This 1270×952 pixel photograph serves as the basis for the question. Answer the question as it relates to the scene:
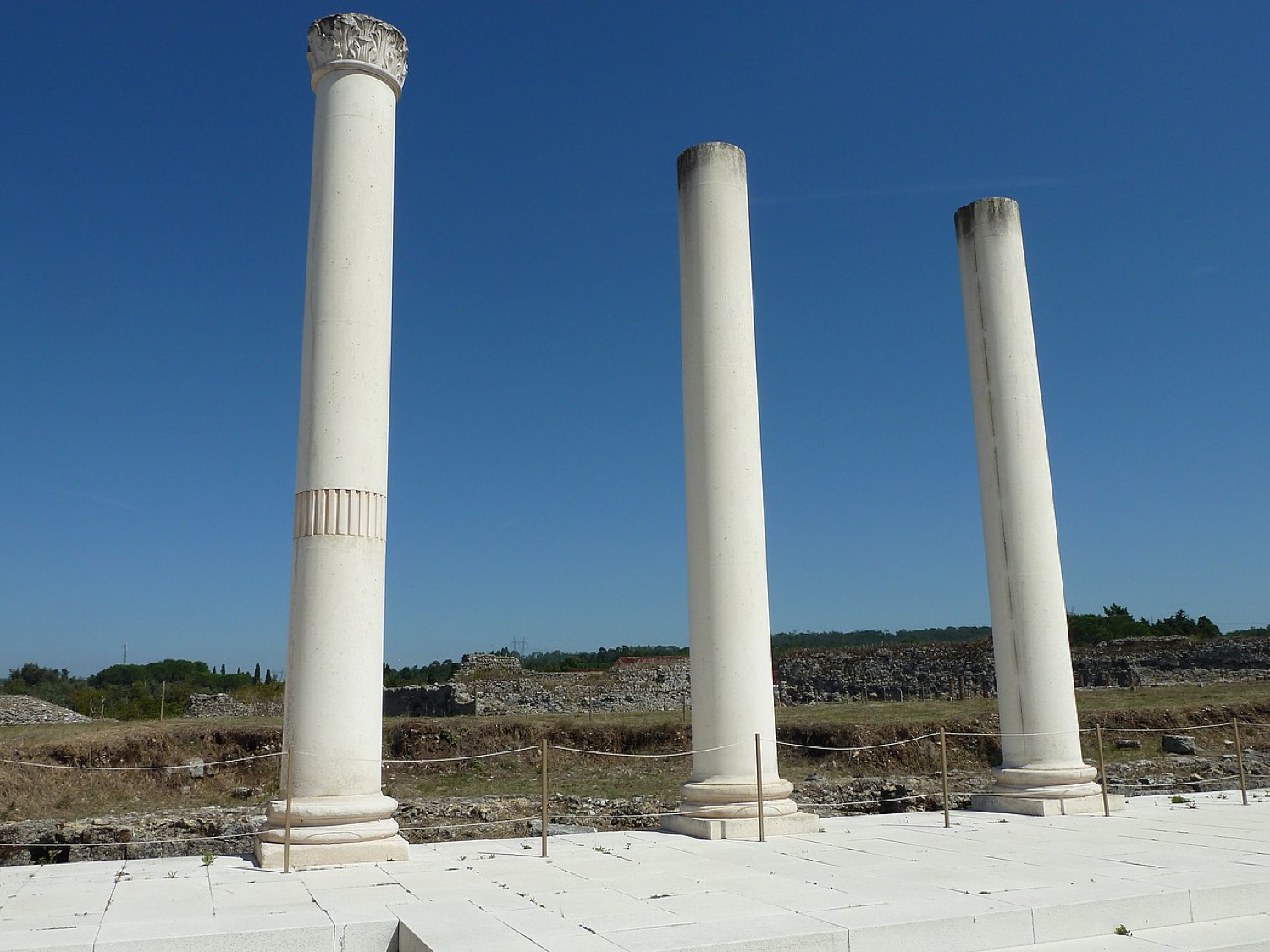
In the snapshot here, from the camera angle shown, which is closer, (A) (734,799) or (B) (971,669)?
(A) (734,799)

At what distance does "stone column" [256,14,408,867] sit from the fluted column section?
10355 millimetres

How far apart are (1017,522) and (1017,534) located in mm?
200

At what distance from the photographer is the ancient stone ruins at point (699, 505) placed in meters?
12.1

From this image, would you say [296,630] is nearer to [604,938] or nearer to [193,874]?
[193,874]

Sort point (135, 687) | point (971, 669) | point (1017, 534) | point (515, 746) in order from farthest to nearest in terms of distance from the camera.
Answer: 1. point (135, 687)
2. point (971, 669)
3. point (515, 746)
4. point (1017, 534)

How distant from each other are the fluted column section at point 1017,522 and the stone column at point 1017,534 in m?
0.01

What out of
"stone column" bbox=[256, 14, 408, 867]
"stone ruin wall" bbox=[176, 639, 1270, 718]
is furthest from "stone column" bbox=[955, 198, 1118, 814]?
"stone ruin wall" bbox=[176, 639, 1270, 718]

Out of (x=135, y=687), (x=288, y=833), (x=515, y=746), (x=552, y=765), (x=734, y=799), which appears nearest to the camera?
(x=288, y=833)

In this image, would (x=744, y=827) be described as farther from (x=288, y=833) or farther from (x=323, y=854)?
(x=288, y=833)

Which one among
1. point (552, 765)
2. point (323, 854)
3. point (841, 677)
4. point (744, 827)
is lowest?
point (552, 765)

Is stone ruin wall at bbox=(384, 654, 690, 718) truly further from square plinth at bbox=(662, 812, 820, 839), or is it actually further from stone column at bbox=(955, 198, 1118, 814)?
square plinth at bbox=(662, 812, 820, 839)

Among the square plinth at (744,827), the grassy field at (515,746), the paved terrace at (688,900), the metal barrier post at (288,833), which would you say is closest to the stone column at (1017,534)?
the paved terrace at (688,900)

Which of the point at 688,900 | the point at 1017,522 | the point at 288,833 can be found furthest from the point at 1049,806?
the point at 288,833

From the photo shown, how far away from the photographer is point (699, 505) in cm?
1510
